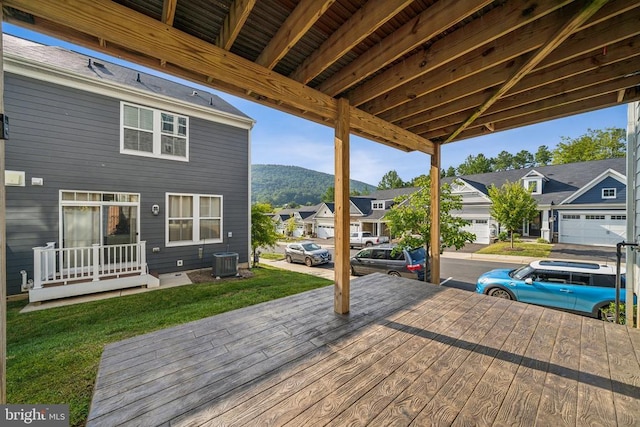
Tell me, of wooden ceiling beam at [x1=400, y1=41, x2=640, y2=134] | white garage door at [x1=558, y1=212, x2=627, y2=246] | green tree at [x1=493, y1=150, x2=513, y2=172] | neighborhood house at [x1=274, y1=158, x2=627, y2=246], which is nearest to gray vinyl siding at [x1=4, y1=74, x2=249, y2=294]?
neighborhood house at [x1=274, y1=158, x2=627, y2=246]

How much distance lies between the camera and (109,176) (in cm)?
647

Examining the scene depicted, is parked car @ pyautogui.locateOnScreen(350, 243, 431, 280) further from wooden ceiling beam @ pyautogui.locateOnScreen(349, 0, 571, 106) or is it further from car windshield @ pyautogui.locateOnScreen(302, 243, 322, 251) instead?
wooden ceiling beam @ pyautogui.locateOnScreen(349, 0, 571, 106)

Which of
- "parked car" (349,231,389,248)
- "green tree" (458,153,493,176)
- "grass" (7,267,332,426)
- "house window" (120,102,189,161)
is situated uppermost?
"green tree" (458,153,493,176)

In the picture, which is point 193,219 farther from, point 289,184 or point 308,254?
point 289,184

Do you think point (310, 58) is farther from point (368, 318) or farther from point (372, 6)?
point (368, 318)

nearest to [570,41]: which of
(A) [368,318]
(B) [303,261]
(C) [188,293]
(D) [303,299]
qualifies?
(A) [368,318]

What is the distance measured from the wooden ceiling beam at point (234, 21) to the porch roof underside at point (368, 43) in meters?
0.01

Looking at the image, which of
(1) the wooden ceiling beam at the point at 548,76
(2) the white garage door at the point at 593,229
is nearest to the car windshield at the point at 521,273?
(1) the wooden ceiling beam at the point at 548,76

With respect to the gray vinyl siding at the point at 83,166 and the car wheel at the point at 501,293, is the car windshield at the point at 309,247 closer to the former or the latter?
the gray vinyl siding at the point at 83,166

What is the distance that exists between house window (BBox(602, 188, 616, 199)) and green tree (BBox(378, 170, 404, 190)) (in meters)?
33.1

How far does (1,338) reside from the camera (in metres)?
1.40

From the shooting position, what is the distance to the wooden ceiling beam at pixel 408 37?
1.75 meters

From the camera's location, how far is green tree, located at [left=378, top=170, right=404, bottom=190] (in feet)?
160

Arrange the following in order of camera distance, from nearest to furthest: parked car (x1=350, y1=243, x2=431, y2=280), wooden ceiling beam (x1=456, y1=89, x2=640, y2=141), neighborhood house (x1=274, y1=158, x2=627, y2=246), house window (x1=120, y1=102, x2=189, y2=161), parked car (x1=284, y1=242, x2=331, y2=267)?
wooden ceiling beam (x1=456, y1=89, x2=640, y2=141) → house window (x1=120, y1=102, x2=189, y2=161) → parked car (x1=350, y1=243, x2=431, y2=280) → parked car (x1=284, y1=242, x2=331, y2=267) → neighborhood house (x1=274, y1=158, x2=627, y2=246)
